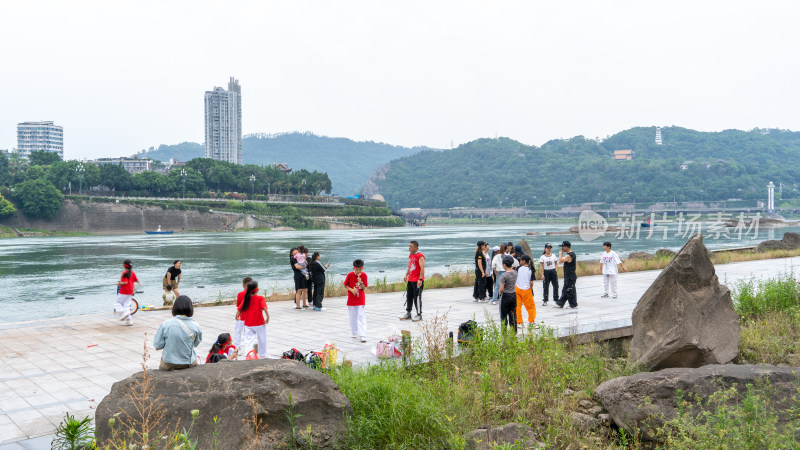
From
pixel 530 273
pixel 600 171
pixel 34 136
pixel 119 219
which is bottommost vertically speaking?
pixel 530 273

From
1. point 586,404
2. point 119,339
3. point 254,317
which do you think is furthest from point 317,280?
point 586,404

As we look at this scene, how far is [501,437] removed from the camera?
15.3ft

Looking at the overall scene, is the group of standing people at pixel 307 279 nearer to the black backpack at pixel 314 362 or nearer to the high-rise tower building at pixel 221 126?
the black backpack at pixel 314 362

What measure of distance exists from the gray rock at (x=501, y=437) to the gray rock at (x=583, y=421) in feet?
1.84

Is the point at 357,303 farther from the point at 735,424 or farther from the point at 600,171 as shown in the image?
the point at 600,171

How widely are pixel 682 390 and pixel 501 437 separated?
1.70 meters

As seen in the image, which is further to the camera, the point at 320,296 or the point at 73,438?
the point at 320,296

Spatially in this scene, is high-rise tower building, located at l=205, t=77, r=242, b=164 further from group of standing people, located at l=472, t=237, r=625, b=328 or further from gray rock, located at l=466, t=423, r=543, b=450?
gray rock, located at l=466, t=423, r=543, b=450

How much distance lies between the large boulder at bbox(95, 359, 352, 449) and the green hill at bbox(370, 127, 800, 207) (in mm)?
128500

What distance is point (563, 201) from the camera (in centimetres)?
13238

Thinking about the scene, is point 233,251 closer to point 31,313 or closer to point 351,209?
point 31,313

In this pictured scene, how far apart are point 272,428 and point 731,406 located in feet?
12.4

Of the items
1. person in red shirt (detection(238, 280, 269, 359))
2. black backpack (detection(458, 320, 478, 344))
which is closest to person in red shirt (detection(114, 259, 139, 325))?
person in red shirt (detection(238, 280, 269, 359))

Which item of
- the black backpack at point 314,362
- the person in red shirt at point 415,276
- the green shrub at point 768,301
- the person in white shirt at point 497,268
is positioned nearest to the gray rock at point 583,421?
the black backpack at point 314,362
